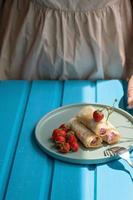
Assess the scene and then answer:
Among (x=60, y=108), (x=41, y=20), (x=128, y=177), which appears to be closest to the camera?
(x=128, y=177)

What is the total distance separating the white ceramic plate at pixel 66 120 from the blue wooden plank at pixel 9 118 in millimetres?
62

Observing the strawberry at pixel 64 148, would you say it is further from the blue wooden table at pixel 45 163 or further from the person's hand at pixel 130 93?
the person's hand at pixel 130 93

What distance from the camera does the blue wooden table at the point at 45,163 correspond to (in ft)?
2.43

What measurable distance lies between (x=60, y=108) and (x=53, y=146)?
0.14 meters

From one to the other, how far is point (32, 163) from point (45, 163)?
28 mm

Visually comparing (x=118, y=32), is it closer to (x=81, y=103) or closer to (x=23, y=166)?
(x=81, y=103)

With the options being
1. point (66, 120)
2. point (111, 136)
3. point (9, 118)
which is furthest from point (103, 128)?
point (9, 118)

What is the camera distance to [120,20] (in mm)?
1105

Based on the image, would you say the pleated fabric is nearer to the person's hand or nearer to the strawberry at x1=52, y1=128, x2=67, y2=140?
the person's hand

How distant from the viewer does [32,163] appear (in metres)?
0.81

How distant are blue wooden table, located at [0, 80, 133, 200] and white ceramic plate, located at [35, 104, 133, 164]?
0.05 ft

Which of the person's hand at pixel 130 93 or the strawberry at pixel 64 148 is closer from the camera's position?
the strawberry at pixel 64 148

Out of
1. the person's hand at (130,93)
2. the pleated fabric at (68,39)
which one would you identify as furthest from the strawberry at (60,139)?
the pleated fabric at (68,39)

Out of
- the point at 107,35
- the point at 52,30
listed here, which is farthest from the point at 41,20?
the point at 107,35
